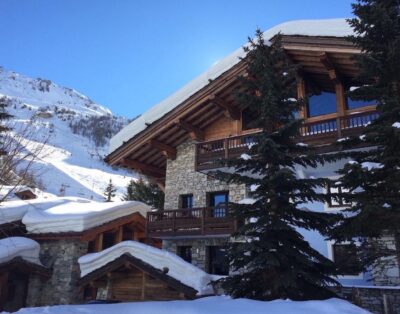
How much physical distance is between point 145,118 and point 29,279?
368 inches

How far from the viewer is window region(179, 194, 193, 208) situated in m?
19.2

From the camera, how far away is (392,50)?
795 centimetres

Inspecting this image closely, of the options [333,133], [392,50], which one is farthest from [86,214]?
[392,50]

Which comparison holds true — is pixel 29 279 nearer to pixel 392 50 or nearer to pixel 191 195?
pixel 191 195

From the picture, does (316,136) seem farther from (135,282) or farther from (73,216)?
(73,216)

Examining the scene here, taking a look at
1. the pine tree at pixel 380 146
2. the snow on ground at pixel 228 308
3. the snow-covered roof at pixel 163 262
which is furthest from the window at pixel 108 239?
the pine tree at pixel 380 146

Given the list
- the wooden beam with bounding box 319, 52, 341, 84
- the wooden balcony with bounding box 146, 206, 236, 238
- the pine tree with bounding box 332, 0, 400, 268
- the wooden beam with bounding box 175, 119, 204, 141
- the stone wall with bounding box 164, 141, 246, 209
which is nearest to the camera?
the pine tree with bounding box 332, 0, 400, 268

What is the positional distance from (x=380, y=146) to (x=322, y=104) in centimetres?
895

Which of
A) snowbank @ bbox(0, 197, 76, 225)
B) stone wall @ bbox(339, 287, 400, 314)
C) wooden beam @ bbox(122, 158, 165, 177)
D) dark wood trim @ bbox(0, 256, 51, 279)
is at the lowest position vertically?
stone wall @ bbox(339, 287, 400, 314)

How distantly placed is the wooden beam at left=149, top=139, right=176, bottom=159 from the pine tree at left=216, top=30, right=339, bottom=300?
1060cm

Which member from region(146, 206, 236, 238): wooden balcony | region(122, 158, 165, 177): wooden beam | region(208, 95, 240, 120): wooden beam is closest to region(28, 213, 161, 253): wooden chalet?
region(122, 158, 165, 177): wooden beam

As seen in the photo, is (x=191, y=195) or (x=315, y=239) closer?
(x=315, y=239)

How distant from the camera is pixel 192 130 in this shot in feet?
63.3

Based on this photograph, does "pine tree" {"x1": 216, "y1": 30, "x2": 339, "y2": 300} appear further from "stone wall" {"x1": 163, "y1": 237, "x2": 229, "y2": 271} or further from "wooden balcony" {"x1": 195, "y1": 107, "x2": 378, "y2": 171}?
"stone wall" {"x1": 163, "y1": 237, "x2": 229, "y2": 271}
